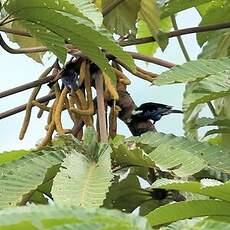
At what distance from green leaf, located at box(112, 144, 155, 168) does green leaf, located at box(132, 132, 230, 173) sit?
0.02 m

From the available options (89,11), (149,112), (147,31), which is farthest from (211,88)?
(147,31)

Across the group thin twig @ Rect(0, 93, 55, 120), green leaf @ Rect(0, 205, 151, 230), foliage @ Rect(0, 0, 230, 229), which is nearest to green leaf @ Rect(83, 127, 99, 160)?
foliage @ Rect(0, 0, 230, 229)

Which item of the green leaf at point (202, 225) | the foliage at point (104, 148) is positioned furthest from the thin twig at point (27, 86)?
the green leaf at point (202, 225)

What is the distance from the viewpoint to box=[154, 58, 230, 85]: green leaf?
Answer: 691 millimetres

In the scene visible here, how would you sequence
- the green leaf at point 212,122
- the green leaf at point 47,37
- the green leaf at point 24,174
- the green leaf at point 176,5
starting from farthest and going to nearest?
the green leaf at point 176,5, the green leaf at point 212,122, the green leaf at point 47,37, the green leaf at point 24,174

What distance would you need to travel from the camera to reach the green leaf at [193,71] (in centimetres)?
69

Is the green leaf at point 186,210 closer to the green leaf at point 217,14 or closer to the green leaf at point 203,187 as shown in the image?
the green leaf at point 203,187

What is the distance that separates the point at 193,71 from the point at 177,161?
100 mm

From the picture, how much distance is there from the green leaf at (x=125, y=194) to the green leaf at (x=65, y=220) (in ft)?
1.68

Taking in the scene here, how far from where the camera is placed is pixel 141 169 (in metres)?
0.80

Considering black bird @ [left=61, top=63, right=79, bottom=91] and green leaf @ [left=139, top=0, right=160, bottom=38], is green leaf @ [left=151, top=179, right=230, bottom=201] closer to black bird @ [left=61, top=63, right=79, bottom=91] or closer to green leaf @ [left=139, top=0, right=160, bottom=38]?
black bird @ [left=61, top=63, right=79, bottom=91]

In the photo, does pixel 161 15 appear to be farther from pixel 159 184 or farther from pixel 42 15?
pixel 159 184

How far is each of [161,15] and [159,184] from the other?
22.3 inches

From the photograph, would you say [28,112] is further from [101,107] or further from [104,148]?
[104,148]
